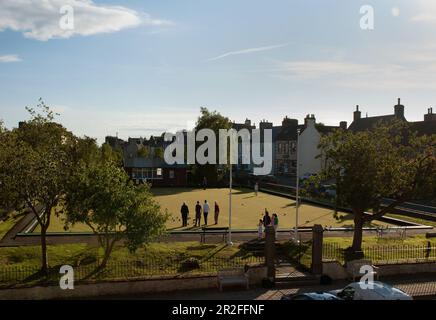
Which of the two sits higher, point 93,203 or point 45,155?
point 45,155

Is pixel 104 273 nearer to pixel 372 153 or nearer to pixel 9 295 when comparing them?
pixel 9 295

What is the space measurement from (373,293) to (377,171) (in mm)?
8610

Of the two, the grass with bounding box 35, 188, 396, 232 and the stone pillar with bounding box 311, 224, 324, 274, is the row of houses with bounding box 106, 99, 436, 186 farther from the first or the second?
the stone pillar with bounding box 311, 224, 324, 274

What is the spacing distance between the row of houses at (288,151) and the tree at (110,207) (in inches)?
836

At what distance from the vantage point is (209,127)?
2537 inches

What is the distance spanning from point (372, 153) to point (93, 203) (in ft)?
46.0

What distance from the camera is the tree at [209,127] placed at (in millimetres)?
60625

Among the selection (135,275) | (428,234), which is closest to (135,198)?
(135,275)

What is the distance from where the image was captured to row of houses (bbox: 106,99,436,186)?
56.6 m

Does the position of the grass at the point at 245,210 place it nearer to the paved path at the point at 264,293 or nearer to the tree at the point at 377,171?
the tree at the point at 377,171

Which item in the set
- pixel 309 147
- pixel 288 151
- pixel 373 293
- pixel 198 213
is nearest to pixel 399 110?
pixel 309 147

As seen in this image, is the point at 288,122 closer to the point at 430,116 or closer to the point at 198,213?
the point at 430,116

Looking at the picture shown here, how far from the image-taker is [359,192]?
22203 mm

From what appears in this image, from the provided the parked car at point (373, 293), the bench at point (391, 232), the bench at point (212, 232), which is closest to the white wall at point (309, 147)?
the bench at point (391, 232)
